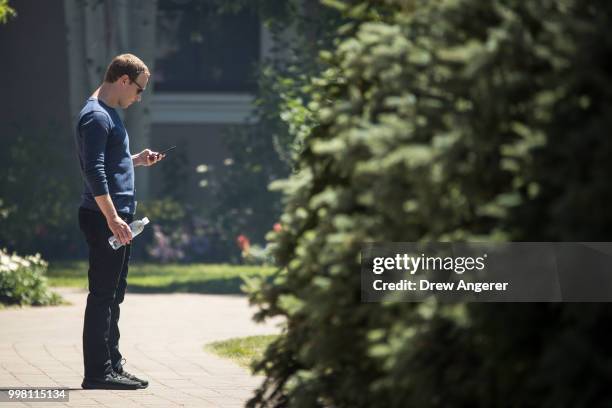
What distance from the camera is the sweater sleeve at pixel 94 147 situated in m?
7.00

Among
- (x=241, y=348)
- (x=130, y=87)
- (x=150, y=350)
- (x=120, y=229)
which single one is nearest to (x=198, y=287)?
(x=241, y=348)

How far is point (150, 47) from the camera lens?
17.3 metres

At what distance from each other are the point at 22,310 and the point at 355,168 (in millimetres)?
7804

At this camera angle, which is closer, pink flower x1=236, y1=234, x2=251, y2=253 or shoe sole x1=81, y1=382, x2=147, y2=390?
shoe sole x1=81, y1=382, x2=147, y2=390

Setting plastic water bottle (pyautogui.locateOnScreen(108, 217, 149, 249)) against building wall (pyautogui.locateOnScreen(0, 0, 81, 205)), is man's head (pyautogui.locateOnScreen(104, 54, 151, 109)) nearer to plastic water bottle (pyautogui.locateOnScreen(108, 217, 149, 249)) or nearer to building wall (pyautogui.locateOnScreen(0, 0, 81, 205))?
plastic water bottle (pyautogui.locateOnScreen(108, 217, 149, 249))

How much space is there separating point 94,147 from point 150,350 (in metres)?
2.36

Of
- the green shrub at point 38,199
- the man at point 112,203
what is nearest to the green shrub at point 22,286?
the man at point 112,203

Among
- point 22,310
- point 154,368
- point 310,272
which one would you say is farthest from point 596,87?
point 22,310

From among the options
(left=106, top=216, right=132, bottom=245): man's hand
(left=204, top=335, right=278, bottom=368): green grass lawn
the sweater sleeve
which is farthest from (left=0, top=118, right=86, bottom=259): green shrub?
(left=106, top=216, right=132, bottom=245): man's hand

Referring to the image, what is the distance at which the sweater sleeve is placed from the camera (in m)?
7.00

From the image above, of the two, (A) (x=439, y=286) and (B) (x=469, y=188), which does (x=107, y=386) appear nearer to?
(A) (x=439, y=286)

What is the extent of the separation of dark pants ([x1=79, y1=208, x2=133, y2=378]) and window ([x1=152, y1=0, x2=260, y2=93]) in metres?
13.3

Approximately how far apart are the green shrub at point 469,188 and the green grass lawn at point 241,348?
14.3 feet

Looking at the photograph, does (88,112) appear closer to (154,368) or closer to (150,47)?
(154,368)
